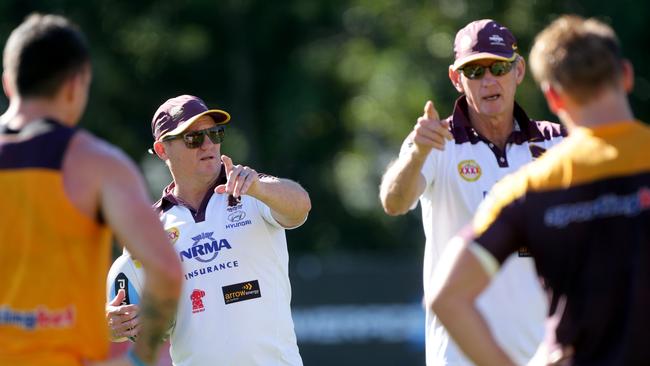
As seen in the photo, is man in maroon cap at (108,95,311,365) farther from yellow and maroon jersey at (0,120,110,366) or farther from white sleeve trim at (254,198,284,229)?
yellow and maroon jersey at (0,120,110,366)

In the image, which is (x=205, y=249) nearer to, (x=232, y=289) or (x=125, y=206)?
(x=232, y=289)

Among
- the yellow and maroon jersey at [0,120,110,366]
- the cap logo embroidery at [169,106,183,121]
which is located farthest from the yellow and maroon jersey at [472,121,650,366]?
the cap logo embroidery at [169,106,183,121]

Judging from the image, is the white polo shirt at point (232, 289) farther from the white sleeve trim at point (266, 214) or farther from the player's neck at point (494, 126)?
the player's neck at point (494, 126)

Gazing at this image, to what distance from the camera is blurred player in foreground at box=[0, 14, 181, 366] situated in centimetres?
434

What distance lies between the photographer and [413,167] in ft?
19.6

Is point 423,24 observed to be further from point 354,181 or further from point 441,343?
point 441,343

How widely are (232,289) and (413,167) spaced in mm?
1260

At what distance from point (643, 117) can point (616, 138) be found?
60.0ft

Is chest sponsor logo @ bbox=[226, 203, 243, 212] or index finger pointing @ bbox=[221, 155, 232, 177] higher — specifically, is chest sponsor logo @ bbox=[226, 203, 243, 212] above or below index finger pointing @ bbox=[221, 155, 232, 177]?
below

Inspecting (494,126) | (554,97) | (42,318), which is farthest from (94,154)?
(494,126)

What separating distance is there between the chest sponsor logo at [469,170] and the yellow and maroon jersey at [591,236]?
2.17 meters

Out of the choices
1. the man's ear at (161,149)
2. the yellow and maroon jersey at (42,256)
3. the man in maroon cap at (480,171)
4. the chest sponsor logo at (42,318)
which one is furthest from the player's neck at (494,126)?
the chest sponsor logo at (42,318)

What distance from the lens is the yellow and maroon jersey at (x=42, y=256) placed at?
435 cm

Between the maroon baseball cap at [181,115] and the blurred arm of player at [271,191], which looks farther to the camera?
the maroon baseball cap at [181,115]
